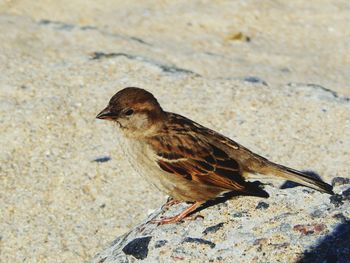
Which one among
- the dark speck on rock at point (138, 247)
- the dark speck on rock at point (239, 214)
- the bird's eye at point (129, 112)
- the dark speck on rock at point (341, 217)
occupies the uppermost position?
the dark speck on rock at point (341, 217)

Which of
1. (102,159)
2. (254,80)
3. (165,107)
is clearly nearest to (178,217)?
(102,159)

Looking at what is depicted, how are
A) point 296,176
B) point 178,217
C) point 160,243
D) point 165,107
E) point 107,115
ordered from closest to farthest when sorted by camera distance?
1. point 160,243
2. point 178,217
3. point 296,176
4. point 107,115
5. point 165,107

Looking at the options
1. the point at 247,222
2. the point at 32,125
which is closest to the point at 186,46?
the point at 32,125

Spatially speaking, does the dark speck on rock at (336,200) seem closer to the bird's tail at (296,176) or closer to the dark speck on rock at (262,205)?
the bird's tail at (296,176)

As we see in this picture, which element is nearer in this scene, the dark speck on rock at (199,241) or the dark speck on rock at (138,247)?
the dark speck on rock at (199,241)

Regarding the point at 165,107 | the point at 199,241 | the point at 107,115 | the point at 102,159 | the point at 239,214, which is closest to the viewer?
the point at 199,241

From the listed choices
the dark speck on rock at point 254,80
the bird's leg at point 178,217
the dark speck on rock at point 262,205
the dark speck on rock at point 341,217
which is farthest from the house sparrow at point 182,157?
the dark speck on rock at point 254,80

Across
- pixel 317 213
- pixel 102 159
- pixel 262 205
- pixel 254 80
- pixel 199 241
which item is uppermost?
pixel 317 213

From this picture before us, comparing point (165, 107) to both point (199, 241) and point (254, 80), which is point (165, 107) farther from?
point (199, 241)
